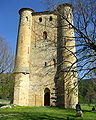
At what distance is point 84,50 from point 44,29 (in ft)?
59.1

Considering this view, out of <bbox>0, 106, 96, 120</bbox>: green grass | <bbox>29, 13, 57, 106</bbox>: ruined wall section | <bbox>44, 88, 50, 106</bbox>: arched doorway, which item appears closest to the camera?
<bbox>0, 106, 96, 120</bbox>: green grass

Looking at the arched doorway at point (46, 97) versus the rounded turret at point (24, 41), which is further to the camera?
the arched doorway at point (46, 97)

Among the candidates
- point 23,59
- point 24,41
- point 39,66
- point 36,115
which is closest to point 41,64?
point 39,66

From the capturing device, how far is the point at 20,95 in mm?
21531

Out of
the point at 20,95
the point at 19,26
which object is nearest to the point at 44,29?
the point at 19,26

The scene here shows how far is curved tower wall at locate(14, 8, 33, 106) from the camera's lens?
21.7 m

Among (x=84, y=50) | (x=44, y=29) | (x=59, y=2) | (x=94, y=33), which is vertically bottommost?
(x=84, y=50)

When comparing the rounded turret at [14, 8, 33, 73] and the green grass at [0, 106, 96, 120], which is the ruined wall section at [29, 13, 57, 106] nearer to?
the rounded turret at [14, 8, 33, 73]

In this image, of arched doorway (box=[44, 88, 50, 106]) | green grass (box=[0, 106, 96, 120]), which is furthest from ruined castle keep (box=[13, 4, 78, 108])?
green grass (box=[0, 106, 96, 120])

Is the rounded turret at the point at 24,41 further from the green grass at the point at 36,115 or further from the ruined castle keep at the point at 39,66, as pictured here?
the green grass at the point at 36,115

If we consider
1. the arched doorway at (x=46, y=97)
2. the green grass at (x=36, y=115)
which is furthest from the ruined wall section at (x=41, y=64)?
the green grass at (x=36, y=115)

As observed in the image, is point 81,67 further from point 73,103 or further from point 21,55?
point 21,55

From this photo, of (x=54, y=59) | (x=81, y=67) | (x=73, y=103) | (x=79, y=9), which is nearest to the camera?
(x=81, y=67)

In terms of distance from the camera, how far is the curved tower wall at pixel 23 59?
71.3 ft
